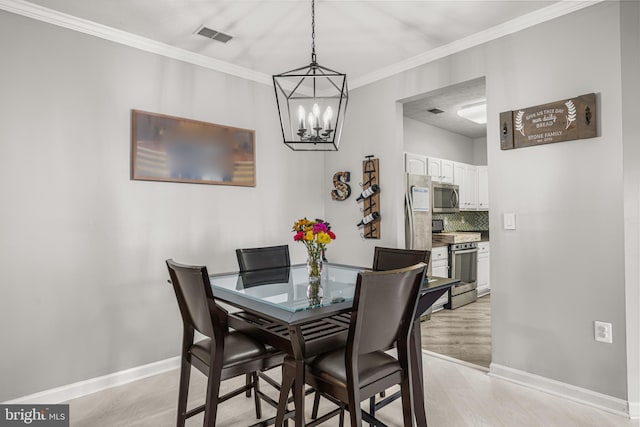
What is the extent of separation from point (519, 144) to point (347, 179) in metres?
1.77

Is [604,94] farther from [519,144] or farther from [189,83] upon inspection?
[189,83]

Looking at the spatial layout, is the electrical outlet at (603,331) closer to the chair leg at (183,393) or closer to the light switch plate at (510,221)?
the light switch plate at (510,221)

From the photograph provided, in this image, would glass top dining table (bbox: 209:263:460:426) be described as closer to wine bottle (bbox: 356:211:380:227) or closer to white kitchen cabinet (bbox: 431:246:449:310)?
wine bottle (bbox: 356:211:380:227)

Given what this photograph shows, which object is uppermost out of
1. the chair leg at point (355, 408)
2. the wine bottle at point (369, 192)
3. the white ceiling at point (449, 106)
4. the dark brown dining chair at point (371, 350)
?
the white ceiling at point (449, 106)

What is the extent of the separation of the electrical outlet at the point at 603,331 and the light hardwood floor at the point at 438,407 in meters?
0.45

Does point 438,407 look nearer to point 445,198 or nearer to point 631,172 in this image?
point 631,172

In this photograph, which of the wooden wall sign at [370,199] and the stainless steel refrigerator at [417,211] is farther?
the stainless steel refrigerator at [417,211]

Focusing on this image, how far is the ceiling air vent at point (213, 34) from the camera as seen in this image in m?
2.85

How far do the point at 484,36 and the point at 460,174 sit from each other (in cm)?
292

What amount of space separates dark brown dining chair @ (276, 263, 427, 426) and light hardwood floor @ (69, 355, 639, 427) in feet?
2.42

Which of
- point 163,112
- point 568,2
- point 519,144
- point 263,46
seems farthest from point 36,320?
point 568,2

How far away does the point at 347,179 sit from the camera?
4070mm

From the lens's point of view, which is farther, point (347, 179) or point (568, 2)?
point (347, 179)

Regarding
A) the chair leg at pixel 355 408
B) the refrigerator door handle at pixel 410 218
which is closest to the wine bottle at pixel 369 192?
the refrigerator door handle at pixel 410 218
